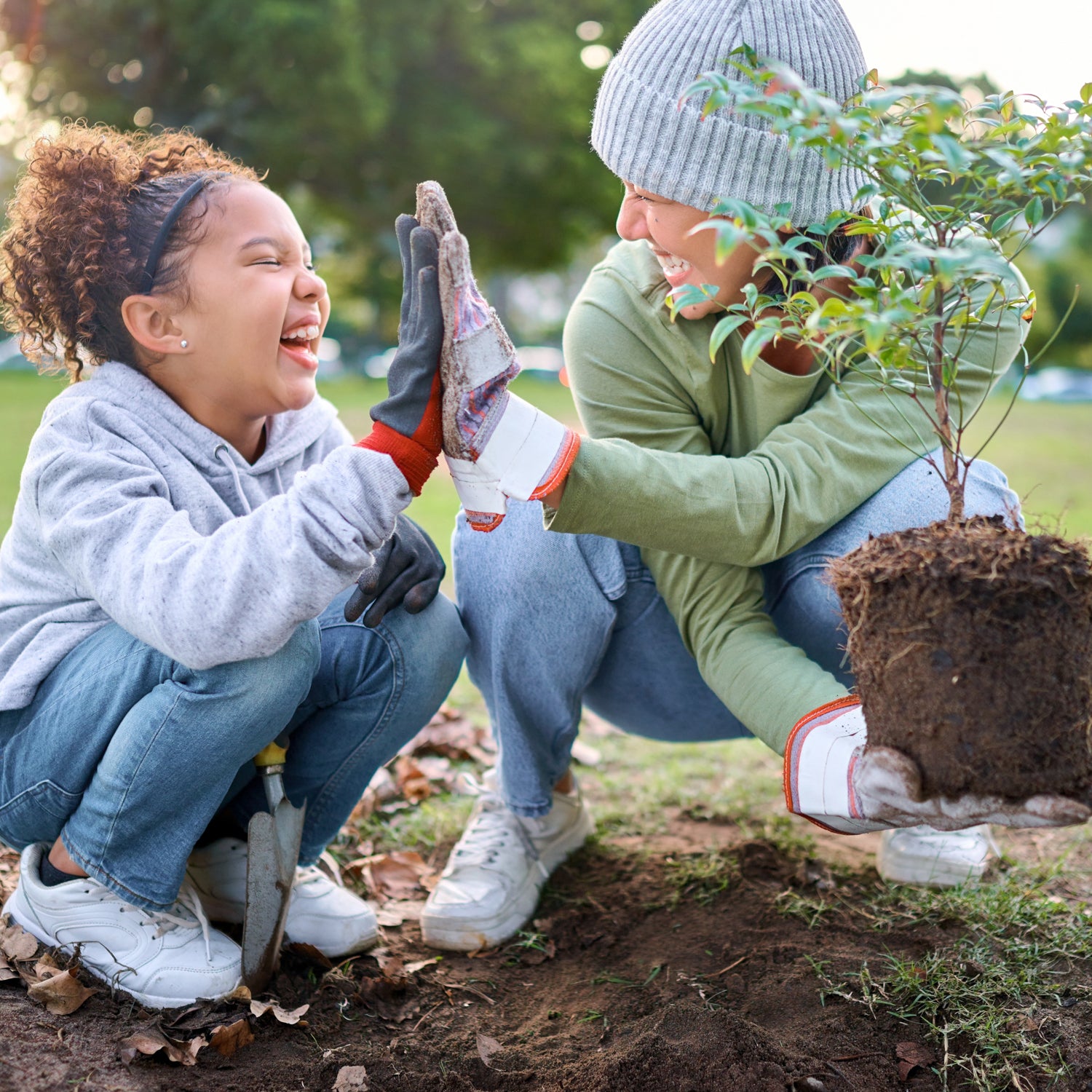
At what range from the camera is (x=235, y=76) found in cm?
1559

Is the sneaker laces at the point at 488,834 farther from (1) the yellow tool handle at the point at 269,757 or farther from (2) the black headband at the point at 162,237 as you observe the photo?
(2) the black headband at the point at 162,237

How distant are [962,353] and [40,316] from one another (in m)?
1.80

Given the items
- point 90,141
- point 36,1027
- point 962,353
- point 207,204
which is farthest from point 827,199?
point 36,1027

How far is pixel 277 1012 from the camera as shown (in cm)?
186

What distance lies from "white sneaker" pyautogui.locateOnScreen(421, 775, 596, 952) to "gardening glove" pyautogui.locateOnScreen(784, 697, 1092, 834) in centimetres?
79

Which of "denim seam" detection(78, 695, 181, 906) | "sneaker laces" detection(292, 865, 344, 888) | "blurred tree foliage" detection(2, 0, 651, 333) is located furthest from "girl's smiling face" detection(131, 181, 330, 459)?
"blurred tree foliage" detection(2, 0, 651, 333)

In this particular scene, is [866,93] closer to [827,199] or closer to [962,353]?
[827,199]

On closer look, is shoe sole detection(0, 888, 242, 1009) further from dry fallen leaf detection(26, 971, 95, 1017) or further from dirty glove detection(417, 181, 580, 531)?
dirty glove detection(417, 181, 580, 531)

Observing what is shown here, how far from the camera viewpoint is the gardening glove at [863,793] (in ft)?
4.77

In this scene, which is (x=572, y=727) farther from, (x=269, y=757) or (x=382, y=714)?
(x=269, y=757)

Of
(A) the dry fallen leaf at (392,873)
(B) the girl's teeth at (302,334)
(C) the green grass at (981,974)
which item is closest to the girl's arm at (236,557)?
(B) the girl's teeth at (302,334)

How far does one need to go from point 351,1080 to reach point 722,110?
176 cm

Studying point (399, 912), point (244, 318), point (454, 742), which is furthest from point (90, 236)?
point (454, 742)

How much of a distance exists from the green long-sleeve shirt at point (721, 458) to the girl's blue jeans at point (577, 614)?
0.22 feet
